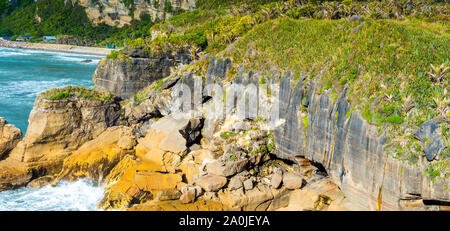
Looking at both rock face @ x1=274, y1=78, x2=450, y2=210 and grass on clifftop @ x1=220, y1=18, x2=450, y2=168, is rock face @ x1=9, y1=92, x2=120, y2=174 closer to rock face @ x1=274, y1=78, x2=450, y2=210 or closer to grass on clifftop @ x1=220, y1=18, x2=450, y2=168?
grass on clifftop @ x1=220, y1=18, x2=450, y2=168

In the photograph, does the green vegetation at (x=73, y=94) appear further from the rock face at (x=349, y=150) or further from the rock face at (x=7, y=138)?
the rock face at (x=349, y=150)

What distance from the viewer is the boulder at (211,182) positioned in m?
22.5

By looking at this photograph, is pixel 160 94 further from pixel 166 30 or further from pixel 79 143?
pixel 166 30

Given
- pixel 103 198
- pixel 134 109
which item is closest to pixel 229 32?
pixel 134 109

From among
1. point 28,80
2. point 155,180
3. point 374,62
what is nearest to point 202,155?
point 155,180

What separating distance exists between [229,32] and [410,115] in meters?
23.1

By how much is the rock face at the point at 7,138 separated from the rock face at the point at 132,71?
12.0 meters

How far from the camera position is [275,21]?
33.6 metres

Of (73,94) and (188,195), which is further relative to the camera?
(73,94)

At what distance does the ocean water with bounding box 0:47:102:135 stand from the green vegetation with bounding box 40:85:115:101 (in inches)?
371

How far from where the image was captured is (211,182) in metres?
22.7

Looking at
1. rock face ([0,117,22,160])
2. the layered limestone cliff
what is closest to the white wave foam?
the layered limestone cliff

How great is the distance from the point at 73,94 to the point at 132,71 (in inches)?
349

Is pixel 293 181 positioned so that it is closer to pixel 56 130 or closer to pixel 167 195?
pixel 167 195
